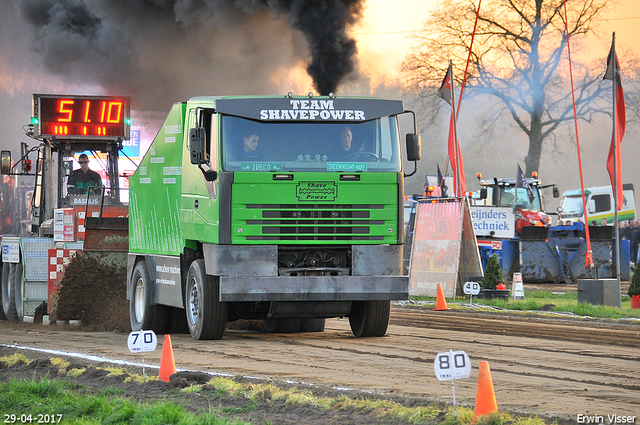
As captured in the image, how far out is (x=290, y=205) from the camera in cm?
1108

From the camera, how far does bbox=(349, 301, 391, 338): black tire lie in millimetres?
12211

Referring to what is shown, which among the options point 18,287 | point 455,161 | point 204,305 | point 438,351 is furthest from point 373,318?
point 455,161

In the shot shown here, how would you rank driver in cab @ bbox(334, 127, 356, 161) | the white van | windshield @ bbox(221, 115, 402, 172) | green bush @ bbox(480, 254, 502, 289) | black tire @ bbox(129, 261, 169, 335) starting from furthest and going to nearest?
the white van
green bush @ bbox(480, 254, 502, 289)
black tire @ bbox(129, 261, 169, 335)
driver in cab @ bbox(334, 127, 356, 161)
windshield @ bbox(221, 115, 402, 172)

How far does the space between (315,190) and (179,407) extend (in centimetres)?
494

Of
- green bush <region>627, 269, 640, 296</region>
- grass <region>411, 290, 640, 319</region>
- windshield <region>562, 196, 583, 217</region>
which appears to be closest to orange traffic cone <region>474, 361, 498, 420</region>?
grass <region>411, 290, 640, 319</region>

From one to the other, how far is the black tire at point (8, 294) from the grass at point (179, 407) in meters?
8.97

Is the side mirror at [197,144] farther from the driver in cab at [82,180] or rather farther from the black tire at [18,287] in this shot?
the black tire at [18,287]

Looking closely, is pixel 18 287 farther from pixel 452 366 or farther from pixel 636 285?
pixel 452 366

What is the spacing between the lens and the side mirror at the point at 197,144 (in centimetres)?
1097

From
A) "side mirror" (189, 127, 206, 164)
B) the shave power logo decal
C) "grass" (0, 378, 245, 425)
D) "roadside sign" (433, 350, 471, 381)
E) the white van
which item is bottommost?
"grass" (0, 378, 245, 425)

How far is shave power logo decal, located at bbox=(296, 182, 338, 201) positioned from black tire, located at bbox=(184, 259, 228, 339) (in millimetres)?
1594

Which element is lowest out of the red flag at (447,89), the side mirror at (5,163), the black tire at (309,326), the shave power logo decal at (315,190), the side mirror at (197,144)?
the black tire at (309,326)

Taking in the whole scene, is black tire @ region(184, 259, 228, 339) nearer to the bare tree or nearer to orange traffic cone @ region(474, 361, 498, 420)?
orange traffic cone @ region(474, 361, 498, 420)

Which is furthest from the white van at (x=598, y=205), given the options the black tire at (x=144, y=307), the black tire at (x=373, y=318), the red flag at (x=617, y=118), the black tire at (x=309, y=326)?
the black tire at (x=144, y=307)
